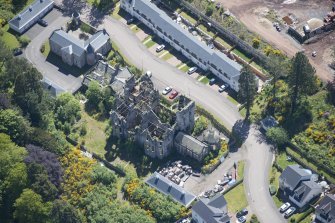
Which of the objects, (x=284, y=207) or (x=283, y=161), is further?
(x=283, y=161)

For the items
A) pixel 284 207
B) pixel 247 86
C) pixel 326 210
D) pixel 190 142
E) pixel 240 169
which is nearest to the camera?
pixel 326 210

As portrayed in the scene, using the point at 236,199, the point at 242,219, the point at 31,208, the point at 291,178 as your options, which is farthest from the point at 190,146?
the point at 31,208

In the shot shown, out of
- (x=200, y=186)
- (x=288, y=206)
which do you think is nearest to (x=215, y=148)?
(x=200, y=186)

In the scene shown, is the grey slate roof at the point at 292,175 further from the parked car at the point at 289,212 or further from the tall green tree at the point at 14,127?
the tall green tree at the point at 14,127

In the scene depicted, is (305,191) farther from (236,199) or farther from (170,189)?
(170,189)

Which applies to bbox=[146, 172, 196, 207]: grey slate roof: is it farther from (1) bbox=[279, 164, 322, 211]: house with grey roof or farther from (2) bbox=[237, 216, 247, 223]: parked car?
(1) bbox=[279, 164, 322, 211]: house with grey roof

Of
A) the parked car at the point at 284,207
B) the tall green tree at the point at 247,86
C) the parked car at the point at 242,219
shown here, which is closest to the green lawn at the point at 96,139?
the tall green tree at the point at 247,86

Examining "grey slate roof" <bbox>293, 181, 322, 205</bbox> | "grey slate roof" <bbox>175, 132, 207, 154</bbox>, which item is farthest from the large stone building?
"grey slate roof" <bbox>293, 181, 322, 205</bbox>

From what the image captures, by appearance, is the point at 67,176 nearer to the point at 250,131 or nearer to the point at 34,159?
the point at 34,159
